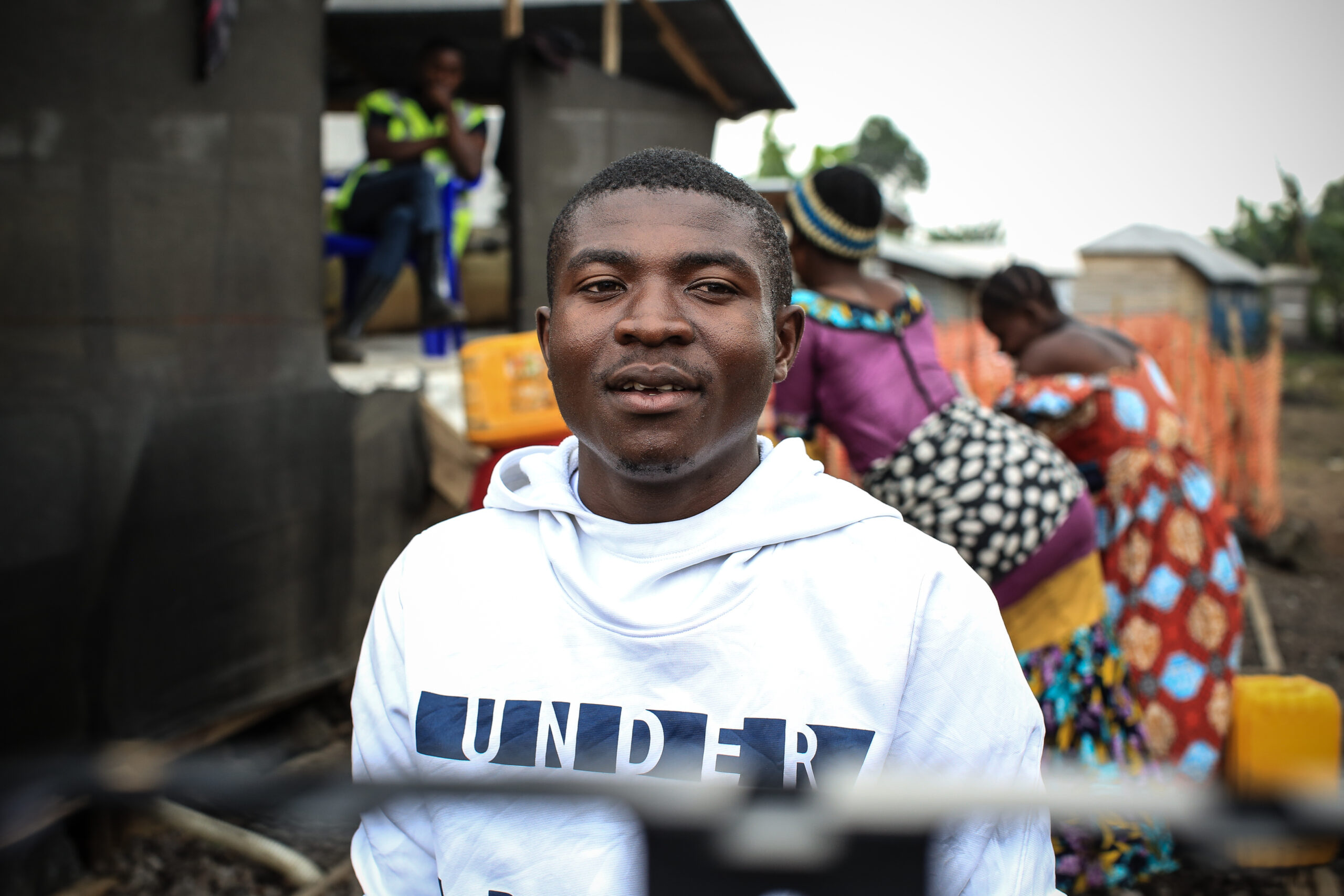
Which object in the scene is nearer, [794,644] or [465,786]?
[465,786]

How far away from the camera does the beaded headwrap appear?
255 centimetres

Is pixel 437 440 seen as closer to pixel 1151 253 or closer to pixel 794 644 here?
pixel 794 644

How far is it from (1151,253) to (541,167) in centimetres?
2759

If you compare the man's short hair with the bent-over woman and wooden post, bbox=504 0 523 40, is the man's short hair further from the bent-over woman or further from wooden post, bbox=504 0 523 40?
wooden post, bbox=504 0 523 40

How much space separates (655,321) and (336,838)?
1.52 meters

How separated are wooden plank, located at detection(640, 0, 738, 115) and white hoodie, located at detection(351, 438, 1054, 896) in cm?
544

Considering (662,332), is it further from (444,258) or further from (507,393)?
(444,258)

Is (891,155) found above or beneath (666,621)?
above

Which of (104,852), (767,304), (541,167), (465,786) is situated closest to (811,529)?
(767,304)

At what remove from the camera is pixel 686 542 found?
1222 millimetres

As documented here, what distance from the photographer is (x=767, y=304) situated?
1277 mm

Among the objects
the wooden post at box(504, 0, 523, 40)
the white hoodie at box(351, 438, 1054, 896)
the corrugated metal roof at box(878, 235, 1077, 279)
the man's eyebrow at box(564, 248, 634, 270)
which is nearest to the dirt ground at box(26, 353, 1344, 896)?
the white hoodie at box(351, 438, 1054, 896)

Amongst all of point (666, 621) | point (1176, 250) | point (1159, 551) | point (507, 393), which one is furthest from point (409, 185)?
point (1176, 250)

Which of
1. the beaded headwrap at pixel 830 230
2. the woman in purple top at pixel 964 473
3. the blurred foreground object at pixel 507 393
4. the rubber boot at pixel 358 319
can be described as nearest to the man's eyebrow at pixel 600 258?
the woman in purple top at pixel 964 473
